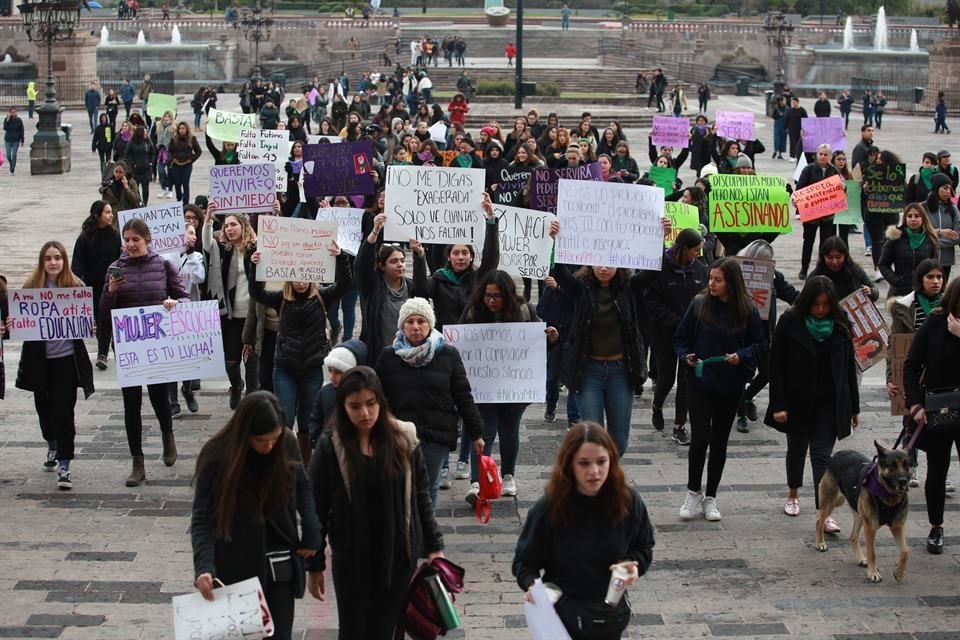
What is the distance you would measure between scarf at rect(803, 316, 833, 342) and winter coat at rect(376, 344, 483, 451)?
191 centimetres

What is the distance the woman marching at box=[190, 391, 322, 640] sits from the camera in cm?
528

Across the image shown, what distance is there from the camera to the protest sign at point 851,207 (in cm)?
1616

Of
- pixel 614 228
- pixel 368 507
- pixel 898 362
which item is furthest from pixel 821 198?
pixel 368 507

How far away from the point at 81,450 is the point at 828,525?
475 cm

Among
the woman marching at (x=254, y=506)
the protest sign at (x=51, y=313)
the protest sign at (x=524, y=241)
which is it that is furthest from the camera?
the protest sign at (x=524, y=241)

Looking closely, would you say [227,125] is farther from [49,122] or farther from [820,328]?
[49,122]

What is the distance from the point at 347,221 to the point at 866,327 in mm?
4723

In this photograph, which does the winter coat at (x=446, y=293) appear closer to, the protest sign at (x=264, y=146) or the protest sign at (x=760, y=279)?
the protest sign at (x=760, y=279)

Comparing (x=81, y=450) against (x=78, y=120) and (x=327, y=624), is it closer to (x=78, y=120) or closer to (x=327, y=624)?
(x=327, y=624)

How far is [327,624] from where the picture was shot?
705 cm

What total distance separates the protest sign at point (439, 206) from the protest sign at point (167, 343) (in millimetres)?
1660

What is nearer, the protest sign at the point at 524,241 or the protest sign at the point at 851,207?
the protest sign at the point at 524,241

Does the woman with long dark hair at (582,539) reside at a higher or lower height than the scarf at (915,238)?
lower

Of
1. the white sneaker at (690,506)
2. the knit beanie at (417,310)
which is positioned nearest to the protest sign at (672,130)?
the white sneaker at (690,506)
